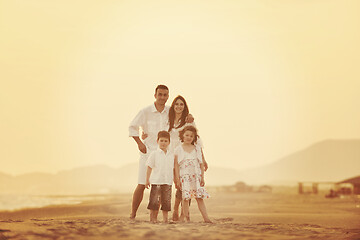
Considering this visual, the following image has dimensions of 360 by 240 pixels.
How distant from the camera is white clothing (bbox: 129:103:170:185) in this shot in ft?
33.7

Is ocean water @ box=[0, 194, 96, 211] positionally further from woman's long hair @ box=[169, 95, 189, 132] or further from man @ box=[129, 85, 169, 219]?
woman's long hair @ box=[169, 95, 189, 132]

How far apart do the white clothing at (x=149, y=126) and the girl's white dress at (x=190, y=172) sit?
0.55 m

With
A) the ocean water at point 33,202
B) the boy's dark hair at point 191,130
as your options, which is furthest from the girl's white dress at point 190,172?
the ocean water at point 33,202

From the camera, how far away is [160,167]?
9.72 meters

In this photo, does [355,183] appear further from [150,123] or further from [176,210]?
[150,123]

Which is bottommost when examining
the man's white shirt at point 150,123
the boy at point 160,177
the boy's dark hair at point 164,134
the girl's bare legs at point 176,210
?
the girl's bare legs at point 176,210

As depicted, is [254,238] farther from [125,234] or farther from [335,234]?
[335,234]

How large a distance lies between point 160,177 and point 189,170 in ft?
2.15

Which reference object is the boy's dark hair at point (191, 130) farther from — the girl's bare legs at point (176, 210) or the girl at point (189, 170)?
the girl's bare legs at point (176, 210)

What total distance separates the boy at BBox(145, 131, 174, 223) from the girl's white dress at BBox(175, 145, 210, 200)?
14.2 inches

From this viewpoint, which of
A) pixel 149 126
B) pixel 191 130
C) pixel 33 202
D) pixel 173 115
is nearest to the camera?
pixel 191 130

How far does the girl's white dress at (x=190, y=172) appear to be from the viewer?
10000 mm

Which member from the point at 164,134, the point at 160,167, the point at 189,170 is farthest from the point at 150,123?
the point at 189,170

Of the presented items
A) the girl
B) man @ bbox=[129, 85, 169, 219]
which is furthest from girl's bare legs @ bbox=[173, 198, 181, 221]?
man @ bbox=[129, 85, 169, 219]
